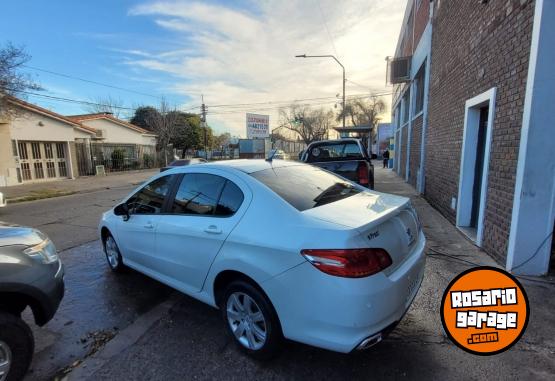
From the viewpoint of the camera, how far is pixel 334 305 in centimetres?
200

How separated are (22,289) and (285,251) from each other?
1992 mm

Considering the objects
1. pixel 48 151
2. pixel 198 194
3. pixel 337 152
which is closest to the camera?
pixel 198 194

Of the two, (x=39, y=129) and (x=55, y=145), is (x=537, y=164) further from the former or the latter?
(x=55, y=145)

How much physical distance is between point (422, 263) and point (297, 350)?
1293 millimetres

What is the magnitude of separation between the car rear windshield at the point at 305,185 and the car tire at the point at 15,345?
6.80ft

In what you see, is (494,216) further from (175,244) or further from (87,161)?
(87,161)

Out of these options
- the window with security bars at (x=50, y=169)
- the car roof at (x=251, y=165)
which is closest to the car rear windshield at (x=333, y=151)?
the car roof at (x=251, y=165)

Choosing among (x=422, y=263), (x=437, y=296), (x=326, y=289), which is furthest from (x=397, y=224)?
(x=437, y=296)

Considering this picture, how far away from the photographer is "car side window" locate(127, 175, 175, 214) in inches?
138

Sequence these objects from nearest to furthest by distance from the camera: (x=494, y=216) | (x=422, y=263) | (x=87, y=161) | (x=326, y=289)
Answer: (x=326, y=289) < (x=422, y=263) < (x=494, y=216) < (x=87, y=161)

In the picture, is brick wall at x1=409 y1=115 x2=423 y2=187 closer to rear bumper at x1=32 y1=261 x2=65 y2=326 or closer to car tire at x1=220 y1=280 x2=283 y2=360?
car tire at x1=220 y1=280 x2=283 y2=360

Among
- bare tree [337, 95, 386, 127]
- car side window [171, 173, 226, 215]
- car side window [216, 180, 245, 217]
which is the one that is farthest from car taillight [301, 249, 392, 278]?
bare tree [337, 95, 386, 127]

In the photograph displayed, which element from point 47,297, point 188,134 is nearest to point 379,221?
point 47,297

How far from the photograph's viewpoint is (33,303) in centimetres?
249
